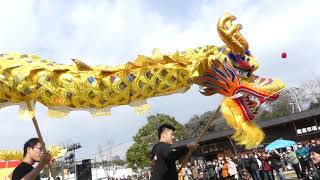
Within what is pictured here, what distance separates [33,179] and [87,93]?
49.5 inches

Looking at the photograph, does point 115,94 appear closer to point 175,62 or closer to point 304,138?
point 175,62

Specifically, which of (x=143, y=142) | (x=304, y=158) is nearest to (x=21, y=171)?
(x=304, y=158)

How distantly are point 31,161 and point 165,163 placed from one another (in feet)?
4.89

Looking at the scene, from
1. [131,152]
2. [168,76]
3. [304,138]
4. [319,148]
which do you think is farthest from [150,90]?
[131,152]

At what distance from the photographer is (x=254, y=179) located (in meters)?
15.6

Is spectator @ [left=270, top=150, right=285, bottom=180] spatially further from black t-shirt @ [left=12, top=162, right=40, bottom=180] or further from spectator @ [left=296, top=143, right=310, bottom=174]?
black t-shirt @ [left=12, top=162, right=40, bottom=180]

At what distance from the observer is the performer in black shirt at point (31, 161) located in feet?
13.5

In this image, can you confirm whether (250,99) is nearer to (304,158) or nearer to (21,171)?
(21,171)

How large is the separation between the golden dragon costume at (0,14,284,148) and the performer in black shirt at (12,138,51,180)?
0.55 metres

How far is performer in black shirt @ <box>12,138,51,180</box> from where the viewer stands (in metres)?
4.12

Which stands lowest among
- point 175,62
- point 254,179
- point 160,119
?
point 254,179

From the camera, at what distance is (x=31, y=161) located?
4.59m

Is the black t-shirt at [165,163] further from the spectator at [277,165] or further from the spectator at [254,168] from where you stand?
the spectator at [254,168]

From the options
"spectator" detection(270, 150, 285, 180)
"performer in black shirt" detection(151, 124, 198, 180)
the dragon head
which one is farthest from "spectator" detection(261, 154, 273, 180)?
"performer in black shirt" detection(151, 124, 198, 180)
